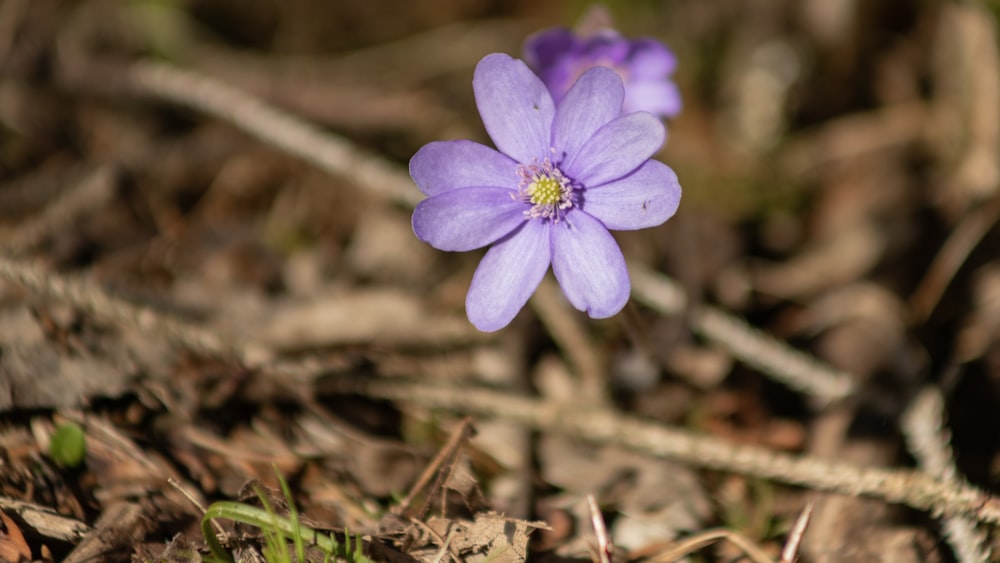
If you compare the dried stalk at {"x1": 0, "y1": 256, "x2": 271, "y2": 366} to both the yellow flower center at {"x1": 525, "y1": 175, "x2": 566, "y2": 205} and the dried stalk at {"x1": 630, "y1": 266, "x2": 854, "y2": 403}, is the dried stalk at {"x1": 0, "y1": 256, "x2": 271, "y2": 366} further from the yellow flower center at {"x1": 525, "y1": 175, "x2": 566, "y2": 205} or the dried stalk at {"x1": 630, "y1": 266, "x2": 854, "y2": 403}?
the dried stalk at {"x1": 630, "y1": 266, "x2": 854, "y2": 403}

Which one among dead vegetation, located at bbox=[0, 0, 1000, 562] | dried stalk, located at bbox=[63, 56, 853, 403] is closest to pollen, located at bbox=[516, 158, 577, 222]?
dead vegetation, located at bbox=[0, 0, 1000, 562]

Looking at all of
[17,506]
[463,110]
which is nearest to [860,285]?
[463,110]

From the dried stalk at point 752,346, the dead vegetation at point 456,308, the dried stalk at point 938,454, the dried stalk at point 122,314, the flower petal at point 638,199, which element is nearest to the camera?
the flower petal at point 638,199

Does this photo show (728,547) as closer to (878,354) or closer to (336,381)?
(878,354)

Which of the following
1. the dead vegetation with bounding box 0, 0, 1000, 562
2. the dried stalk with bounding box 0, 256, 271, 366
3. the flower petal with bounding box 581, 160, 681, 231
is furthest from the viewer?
the dried stalk with bounding box 0, 256, 271, 366

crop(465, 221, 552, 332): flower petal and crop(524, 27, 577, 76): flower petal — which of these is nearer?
crop(465, 221, 552, 332): flower petal

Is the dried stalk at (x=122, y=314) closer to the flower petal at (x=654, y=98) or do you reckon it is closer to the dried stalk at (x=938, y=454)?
the flower petal at (x=654, y=98)

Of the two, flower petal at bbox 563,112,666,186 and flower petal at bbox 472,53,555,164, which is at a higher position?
flower petal at bbox 472,53,555,164

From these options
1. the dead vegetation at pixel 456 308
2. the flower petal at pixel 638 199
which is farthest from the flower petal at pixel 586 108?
the dead vegetation at pixel 456 308
